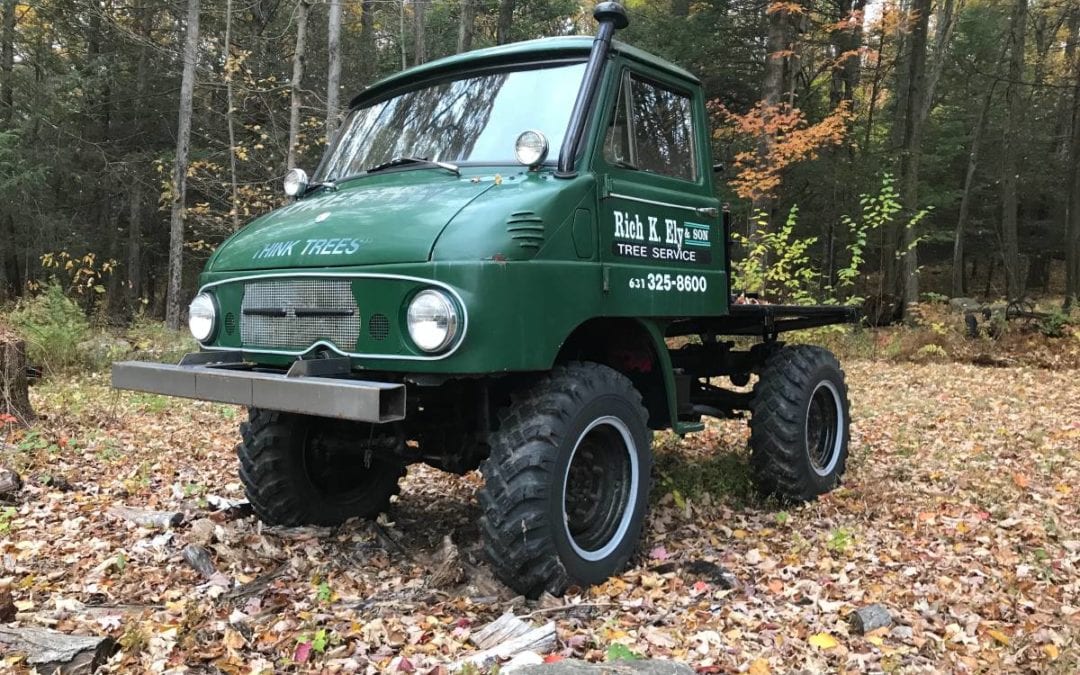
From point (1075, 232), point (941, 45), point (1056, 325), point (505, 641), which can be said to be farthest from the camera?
point (941, 45)

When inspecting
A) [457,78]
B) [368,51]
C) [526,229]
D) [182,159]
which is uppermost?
[368,51]

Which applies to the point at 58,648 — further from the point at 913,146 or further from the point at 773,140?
the point at 913,146

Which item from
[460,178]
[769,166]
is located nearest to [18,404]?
[460,178]

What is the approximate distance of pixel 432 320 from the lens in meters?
3.17

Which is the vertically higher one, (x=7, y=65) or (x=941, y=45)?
(x=941, y=45)

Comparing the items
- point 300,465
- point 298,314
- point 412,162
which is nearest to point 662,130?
point 412,162

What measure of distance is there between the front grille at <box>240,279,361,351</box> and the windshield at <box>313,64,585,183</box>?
1059 mm

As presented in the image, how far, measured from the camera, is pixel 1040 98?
2638 centimetres

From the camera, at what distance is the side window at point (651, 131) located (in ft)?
13.4

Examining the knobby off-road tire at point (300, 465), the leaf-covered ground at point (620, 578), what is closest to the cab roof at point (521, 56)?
the knobby off-road tire at point (300, 465)

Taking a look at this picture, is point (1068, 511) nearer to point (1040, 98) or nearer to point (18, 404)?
point (18, 404)

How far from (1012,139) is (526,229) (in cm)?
2354

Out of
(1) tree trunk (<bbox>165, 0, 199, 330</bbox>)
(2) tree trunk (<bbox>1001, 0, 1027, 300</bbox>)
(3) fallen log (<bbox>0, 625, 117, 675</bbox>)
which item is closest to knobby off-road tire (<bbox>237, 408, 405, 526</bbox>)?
(3) fallen log (<bbox>0, 625, 117, 675</bbox>)

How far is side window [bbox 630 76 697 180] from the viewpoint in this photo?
4277 millimetres
